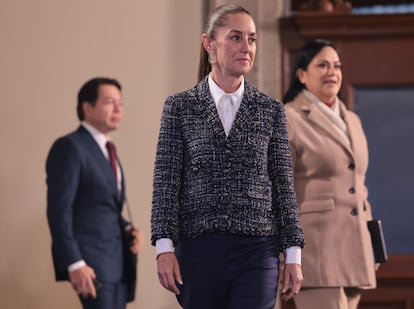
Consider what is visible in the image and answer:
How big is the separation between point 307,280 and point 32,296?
200cm

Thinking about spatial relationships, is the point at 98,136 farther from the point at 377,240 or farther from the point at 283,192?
the point at 283,192

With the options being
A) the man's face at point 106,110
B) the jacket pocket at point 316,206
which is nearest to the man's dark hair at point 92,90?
the man's face at point 106,110

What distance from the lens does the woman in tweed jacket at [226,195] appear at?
274 cm

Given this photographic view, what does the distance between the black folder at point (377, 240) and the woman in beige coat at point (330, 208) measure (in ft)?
0.15

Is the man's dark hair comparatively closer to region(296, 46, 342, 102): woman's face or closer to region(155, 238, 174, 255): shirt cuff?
region(296, 46, 342, 102): woman's face

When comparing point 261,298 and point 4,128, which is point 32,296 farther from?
point 261,298

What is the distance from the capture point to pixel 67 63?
5.58m

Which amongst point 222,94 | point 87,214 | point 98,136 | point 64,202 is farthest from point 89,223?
point 222,94

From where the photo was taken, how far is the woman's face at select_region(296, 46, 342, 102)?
4266 mm

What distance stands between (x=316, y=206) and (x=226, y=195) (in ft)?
4.46

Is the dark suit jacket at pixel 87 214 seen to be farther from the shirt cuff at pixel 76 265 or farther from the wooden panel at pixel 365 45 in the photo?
the wooden panel at pixel 365 45

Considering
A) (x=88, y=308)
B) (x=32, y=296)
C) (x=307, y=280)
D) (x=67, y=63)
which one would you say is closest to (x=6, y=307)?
(x=32, y=296)

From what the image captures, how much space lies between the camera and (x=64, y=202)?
470 centimetres

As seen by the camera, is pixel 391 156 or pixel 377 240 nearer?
pixel 377 240
